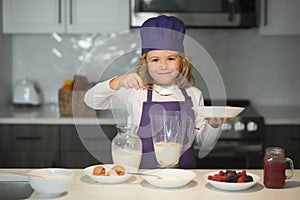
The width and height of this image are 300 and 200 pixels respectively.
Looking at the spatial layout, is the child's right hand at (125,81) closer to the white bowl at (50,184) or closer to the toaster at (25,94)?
the white bowl at (50,184)

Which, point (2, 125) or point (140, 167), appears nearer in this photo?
point (140, 167)

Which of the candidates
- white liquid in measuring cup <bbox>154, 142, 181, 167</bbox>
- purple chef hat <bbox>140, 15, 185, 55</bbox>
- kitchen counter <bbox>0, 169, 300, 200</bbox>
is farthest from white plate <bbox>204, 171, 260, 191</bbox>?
purple chef hat <bbox>140, 15, 185, 55</bbox>

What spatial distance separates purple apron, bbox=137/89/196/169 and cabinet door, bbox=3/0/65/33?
1519 mm

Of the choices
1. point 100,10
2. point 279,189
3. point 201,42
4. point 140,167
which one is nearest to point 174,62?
point 140,167

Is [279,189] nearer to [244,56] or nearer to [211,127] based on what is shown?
[211,127]

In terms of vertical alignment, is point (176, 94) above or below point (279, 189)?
above

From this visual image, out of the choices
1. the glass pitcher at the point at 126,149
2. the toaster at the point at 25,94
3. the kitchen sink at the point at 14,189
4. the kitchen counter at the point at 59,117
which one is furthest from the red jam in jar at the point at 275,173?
the toaster at the point at 25,94

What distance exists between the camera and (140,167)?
2193 millimetres

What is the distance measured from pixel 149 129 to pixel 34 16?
5.75 feet

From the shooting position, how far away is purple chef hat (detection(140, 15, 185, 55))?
225cm

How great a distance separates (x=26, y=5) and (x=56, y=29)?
0.78 feet

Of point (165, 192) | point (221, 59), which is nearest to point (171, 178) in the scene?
point (165, 192)

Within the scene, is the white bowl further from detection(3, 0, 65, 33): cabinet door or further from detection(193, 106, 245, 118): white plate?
detection(3, 0, 65, 33): cabinet door

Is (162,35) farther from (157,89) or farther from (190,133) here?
(190,133)
